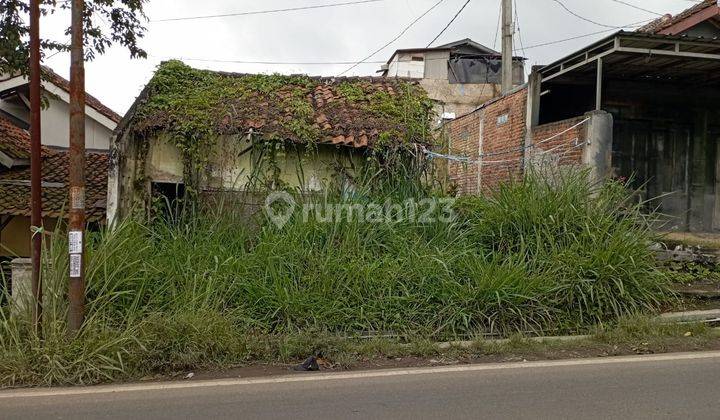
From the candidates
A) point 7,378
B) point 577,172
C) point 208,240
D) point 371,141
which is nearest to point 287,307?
point 208,240

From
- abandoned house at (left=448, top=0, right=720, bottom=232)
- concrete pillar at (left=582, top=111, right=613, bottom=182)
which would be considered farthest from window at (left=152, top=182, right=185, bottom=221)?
concrete pillar at (left=582, top=111, right=613, bottom=182)

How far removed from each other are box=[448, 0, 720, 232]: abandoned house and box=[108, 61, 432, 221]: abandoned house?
2692mm

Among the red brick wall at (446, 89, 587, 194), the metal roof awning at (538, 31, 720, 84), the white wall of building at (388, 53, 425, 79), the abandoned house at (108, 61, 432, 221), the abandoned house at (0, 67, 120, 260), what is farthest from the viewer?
the white wall of building at (388, 53, 425, 79)

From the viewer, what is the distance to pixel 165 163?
8.75m

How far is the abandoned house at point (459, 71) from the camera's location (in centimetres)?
2709

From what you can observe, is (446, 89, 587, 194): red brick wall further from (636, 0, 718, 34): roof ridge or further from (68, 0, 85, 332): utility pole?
(68, 0, 85, 332): utility pole

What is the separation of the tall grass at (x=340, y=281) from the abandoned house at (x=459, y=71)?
1969cm

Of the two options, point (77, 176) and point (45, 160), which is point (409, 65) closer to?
point (45, 160)

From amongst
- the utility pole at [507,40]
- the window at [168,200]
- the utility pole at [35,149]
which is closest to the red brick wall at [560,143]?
the utility pole at [507,40]

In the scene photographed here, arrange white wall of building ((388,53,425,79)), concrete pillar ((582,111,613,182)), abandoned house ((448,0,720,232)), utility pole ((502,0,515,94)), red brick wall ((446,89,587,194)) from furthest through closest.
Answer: white wall of building ((388,53,425,79)) → utility pole ((502,0,515,94)) → abandoned house ((448,0,720,232)) → red brick wall ((446,89,587,194)) → concrete pillar ((582,111,613,182))

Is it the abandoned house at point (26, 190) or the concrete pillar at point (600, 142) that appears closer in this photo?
the concrete pillar at point (600, 142)

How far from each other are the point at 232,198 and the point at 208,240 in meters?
1.19

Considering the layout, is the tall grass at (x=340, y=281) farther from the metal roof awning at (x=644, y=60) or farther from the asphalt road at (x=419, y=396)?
the metal roof awning at (x=644, y=60)

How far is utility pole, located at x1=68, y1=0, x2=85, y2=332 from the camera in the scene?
5.32 metres
